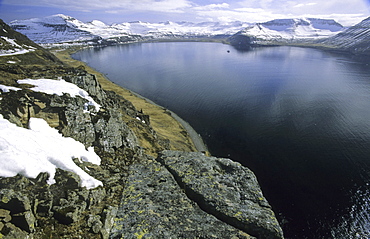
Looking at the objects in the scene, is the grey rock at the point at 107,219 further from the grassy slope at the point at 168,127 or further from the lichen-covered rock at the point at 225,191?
the grassy slope at the point at 168,127

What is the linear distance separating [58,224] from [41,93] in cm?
2169

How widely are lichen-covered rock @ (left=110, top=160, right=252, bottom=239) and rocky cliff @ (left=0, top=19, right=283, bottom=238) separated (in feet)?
0.25

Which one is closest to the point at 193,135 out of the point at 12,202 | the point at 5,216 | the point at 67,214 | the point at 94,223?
the point at 94,223

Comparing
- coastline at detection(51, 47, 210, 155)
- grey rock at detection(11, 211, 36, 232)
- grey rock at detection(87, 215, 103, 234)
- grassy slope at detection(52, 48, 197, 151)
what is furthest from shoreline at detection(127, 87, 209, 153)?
grey rock at detection(11, 211, 36, 232)

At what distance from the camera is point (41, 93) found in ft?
89.2

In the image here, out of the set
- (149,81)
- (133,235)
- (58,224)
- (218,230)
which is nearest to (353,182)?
(218,230)

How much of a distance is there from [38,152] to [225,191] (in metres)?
18.1

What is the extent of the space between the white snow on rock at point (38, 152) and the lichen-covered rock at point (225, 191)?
938cm

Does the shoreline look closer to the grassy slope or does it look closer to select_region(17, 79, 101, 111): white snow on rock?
the grassy slope

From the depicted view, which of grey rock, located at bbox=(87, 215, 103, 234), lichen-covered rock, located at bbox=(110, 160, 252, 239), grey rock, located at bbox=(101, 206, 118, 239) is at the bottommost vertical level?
lichen-covered rock, located at bbox=(110, 160, 252, 239)

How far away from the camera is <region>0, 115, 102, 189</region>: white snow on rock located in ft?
45.2

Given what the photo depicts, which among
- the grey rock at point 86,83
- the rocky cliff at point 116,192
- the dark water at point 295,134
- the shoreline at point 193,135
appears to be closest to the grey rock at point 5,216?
the rocky cliff at point 116,192

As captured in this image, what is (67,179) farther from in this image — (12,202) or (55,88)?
(55,88)

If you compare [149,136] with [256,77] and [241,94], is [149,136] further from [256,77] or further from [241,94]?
[256,77]
